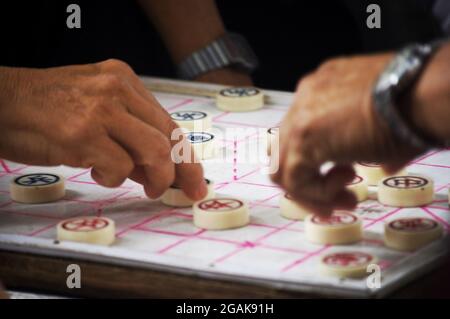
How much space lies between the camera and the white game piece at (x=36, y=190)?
81.4 inches

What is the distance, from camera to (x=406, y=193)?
6.46 feet

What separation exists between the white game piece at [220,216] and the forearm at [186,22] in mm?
1218

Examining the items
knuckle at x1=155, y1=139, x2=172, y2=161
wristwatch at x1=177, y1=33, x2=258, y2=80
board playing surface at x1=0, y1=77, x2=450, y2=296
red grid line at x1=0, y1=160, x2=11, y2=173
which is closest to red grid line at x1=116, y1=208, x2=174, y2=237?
board playing surface at x1=0, y1=77, x2=450, y2=296

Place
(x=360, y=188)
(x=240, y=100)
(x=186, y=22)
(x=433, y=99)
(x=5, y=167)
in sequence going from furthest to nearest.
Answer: (x=186, y=22) → (x=240, y=100) → (x=5, y=167) → (x=360, y=188) → (x=433, y=99)

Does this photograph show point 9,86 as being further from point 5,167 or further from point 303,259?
point 303,259

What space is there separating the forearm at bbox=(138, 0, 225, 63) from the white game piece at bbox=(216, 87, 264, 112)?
43 cm

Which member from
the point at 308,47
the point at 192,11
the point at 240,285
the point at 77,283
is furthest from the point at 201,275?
the point at 308,47

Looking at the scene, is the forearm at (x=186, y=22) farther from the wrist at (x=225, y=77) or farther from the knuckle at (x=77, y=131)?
the knuckle at (x=77, y=131)

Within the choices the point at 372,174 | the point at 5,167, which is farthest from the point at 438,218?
the point at 5,167

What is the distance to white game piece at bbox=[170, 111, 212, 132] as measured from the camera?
8.04 feet

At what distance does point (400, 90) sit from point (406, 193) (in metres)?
0.49

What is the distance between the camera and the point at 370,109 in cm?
152

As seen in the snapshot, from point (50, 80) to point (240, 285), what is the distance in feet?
2.19
